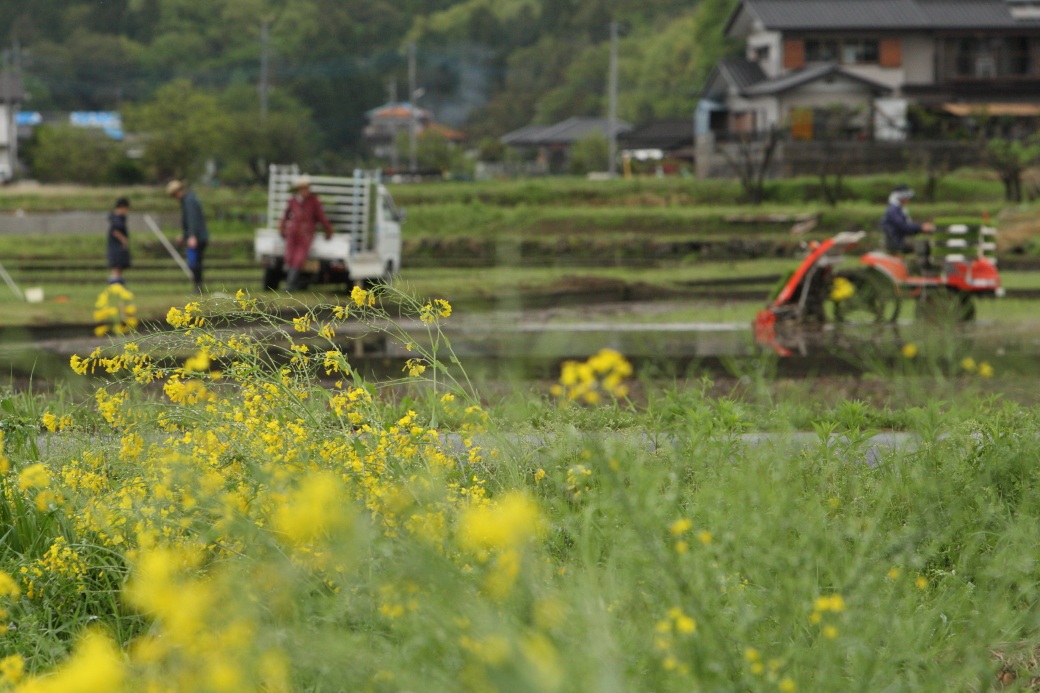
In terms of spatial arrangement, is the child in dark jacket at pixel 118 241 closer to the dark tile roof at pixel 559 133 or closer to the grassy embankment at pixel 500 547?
the grassy embankment at pixel 500 547

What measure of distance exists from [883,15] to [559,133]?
31.5m

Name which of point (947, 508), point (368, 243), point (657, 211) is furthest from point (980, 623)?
point (657, 211)

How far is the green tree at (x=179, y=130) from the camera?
164ft

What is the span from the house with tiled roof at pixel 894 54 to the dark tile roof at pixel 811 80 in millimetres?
158

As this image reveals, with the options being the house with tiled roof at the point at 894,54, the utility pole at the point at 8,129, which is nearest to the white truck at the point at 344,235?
the house with tiled roof at the point at 894,54

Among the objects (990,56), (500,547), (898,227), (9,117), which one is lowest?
(500,547)

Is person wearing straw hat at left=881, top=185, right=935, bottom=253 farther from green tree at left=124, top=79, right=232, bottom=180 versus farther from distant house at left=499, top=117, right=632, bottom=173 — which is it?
distant house at left=499, top=117, right=632, bottom=173

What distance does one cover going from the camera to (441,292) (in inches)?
761

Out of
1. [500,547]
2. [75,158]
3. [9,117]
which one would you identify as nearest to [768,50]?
[75,158]

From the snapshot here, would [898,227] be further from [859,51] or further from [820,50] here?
[820,50]

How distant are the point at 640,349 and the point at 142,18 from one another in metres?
84.4

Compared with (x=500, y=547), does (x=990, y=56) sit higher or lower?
higher

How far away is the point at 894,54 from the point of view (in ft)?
177

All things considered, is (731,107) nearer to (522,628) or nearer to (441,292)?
(441,292)
